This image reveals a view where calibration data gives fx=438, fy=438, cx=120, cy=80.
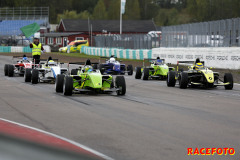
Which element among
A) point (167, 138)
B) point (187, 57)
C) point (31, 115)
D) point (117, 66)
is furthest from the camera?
point (187, 57)

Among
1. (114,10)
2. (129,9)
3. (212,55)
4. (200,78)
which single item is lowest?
(200,78)

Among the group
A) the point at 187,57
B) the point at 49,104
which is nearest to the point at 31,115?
the point at 49,104

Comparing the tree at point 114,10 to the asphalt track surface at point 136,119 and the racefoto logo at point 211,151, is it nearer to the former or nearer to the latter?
the asphalt track surface at point 136,119

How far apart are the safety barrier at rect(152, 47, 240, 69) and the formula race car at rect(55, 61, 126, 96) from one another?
43.4 ft

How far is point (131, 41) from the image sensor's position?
45.2m

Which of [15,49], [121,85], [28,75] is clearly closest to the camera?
[121,85]

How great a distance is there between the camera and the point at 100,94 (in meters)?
12.8

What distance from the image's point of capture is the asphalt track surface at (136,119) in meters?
5.37

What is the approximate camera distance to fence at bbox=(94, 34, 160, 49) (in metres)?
39.6

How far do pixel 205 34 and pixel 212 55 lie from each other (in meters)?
3.06

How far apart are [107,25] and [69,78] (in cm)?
7717

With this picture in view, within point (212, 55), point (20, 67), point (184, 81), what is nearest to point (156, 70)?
point (184, 81)

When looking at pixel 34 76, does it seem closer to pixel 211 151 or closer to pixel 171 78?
pixel 171 78

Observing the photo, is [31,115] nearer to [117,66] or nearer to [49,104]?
[49,104]
